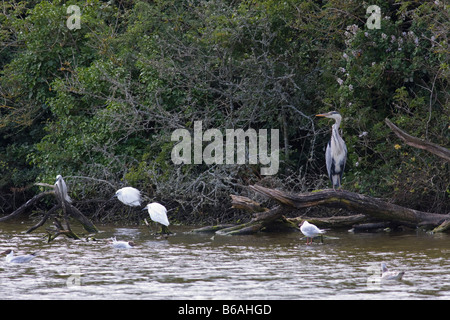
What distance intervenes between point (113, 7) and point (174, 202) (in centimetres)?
529

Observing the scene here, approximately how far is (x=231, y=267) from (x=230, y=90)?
5.44 meters

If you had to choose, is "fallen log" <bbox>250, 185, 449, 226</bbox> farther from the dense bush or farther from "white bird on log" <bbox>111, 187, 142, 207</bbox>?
"white bird on log" <bbox>111, 187, 142, 207</bbox>

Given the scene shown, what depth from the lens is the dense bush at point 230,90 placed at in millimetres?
11750

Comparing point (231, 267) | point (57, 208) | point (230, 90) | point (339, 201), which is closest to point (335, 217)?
point (339, 201)

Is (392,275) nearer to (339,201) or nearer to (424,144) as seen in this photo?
(339,201)

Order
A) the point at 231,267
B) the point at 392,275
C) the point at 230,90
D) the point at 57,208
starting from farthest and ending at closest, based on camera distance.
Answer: the point at 230,90, the point at 57,208, the point at 231,267, the point at 392,275

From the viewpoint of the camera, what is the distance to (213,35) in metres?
12.5

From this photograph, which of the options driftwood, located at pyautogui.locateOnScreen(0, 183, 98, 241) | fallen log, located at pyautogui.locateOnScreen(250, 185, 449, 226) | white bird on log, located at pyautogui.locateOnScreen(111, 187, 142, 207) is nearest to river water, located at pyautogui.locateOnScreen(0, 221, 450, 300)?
driftwood, located at pyautogui.locateOnScreen(0, 183, 98, 241)

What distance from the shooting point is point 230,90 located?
13031mm

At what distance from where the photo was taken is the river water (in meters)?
6.79

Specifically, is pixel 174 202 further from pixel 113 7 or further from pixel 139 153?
pixel 113 7
